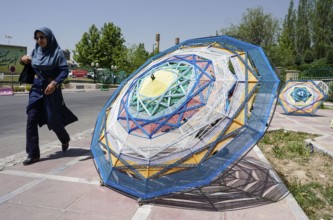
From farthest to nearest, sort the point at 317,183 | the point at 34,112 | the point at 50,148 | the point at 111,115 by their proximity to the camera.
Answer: the point at 50,148, the point at 34,112, the point at 317,183, the point at 111,115

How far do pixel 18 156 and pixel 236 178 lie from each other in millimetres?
3602

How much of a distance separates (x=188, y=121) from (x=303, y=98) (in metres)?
11.0

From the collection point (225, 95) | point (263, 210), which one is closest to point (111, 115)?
point (225, 95)

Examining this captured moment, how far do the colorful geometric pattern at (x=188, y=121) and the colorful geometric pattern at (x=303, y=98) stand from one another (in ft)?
33.4

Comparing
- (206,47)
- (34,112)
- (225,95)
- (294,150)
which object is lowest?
(294,150)

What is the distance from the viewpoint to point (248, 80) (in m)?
3.50

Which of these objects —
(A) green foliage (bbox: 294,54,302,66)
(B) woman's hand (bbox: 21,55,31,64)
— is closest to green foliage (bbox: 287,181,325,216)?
(B) woman's hand (bbox: 21,55,31,64)

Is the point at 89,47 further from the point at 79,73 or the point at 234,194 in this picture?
the point at 234,194

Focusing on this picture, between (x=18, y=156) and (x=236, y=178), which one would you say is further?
(x=18, y=156)

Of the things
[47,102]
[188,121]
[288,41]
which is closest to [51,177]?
[47,102]

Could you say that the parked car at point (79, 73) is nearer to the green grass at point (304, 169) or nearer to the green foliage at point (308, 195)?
the green grass at point (304, 169)

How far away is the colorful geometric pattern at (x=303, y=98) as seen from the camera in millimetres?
12719

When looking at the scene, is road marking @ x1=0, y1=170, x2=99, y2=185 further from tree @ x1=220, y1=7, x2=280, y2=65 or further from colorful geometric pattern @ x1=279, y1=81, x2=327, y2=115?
tree @ x1=220, y1=7, x2=280, y2=65

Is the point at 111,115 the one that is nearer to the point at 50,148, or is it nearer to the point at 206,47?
the point at 206,47
